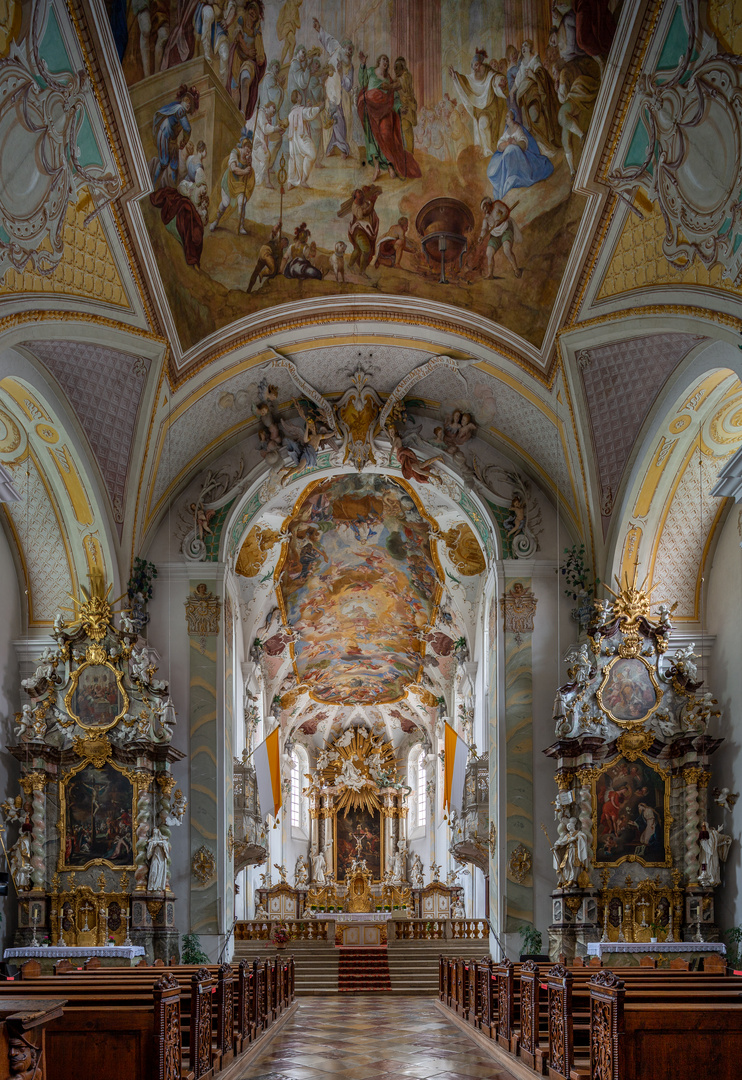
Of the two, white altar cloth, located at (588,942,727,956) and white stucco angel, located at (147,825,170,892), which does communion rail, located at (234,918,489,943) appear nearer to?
white stucco angel, located at (147,825,170,892)

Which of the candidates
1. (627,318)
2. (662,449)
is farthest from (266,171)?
(662,449)

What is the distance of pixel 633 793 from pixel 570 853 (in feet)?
4.41

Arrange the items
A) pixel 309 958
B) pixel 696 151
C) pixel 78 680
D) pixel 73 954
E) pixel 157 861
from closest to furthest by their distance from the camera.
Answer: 1. pixel 696 151
2. pixel 73 954
3. pixel 157 861
4. pixel 78 680
5. pixel 309 958

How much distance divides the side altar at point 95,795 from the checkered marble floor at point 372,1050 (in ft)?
10.2

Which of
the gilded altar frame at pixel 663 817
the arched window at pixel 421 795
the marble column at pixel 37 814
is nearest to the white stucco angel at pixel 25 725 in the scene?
the marble column at pixel 37 814

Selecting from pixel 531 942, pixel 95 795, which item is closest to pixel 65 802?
pixel 95 795

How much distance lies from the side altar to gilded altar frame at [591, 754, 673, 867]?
6.33 m

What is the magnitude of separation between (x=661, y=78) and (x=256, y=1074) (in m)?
10.3

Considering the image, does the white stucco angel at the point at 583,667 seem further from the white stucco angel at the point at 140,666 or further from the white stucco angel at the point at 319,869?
the white stucco angel at the point at 319,869

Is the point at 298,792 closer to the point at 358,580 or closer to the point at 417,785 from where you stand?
the point at 417,785

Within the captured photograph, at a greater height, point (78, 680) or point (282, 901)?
point (78, 680)

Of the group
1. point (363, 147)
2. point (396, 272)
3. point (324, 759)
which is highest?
point (363, 147)

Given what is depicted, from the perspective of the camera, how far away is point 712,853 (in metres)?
15.5

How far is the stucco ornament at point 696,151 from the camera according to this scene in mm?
10102
